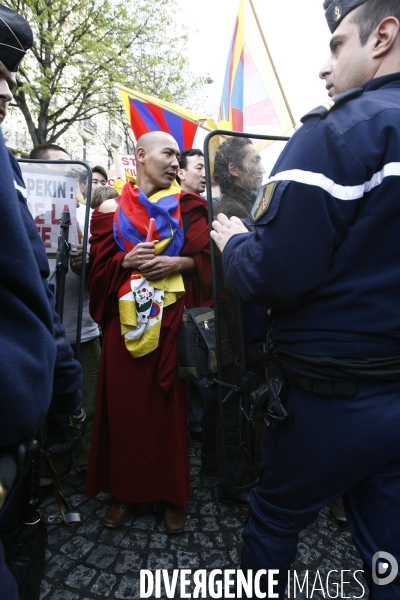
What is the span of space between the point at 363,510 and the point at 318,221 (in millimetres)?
835

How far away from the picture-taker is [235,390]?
1874 mm

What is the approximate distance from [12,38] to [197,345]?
149 centimetres

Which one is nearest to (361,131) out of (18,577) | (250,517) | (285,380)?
(285,380)

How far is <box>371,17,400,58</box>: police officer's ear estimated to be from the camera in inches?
48.2

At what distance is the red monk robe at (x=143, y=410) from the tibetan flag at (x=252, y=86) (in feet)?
3.14

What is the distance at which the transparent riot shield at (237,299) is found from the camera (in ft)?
6.12

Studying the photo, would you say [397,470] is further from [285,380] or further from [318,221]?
[318,221]

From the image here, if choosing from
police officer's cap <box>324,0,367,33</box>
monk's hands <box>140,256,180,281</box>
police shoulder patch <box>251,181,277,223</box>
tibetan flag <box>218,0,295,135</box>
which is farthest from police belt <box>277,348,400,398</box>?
tibetan flag <box>218,0,295,135</box>

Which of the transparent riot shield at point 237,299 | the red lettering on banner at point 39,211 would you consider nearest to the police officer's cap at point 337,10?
the transparent riot shield at point 237,299

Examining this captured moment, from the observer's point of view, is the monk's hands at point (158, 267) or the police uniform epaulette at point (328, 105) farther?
the monk's hands at point (158, 267)

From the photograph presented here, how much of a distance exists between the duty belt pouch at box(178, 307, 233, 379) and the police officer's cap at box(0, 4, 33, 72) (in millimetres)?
1358

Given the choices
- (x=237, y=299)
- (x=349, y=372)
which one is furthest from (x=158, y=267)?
(x=349, y=372)

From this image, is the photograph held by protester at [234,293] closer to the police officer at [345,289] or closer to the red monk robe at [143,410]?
the red monk robe at [143,410]

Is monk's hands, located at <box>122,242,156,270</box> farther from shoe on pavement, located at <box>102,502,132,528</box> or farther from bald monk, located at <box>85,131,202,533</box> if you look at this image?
shoe on pavement, located at <box>102,502,132,528</box>
